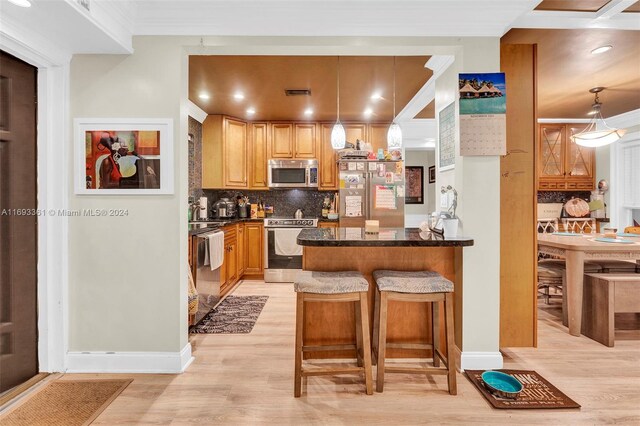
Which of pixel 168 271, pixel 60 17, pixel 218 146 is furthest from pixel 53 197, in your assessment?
pixel 218 146

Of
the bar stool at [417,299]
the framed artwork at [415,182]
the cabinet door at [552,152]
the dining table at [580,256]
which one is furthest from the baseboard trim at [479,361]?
the framed artwork at [415,182]

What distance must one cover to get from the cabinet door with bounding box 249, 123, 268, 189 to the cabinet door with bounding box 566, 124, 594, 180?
16.3 feet

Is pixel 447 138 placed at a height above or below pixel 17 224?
above

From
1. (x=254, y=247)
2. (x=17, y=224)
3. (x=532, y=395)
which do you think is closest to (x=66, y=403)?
(x=17, y=224)

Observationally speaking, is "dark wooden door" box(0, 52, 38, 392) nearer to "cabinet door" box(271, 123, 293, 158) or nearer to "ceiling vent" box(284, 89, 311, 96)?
"ceiling vent" box(284, 89, 311, 96)

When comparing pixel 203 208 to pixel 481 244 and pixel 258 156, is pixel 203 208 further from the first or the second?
pixel 481 244

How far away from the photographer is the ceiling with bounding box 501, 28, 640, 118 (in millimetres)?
2607

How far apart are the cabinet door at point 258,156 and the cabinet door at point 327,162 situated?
2.94 ft

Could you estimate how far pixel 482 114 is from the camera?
2277 millimetres

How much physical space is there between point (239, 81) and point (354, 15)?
176cm

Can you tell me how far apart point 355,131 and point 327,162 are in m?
0.67

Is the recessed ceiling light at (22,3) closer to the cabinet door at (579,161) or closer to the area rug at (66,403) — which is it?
the area rug at (66,403)

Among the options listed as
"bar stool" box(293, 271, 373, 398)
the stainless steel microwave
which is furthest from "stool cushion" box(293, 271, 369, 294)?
the stainless steel microwave

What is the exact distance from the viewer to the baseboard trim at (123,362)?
2250mm
